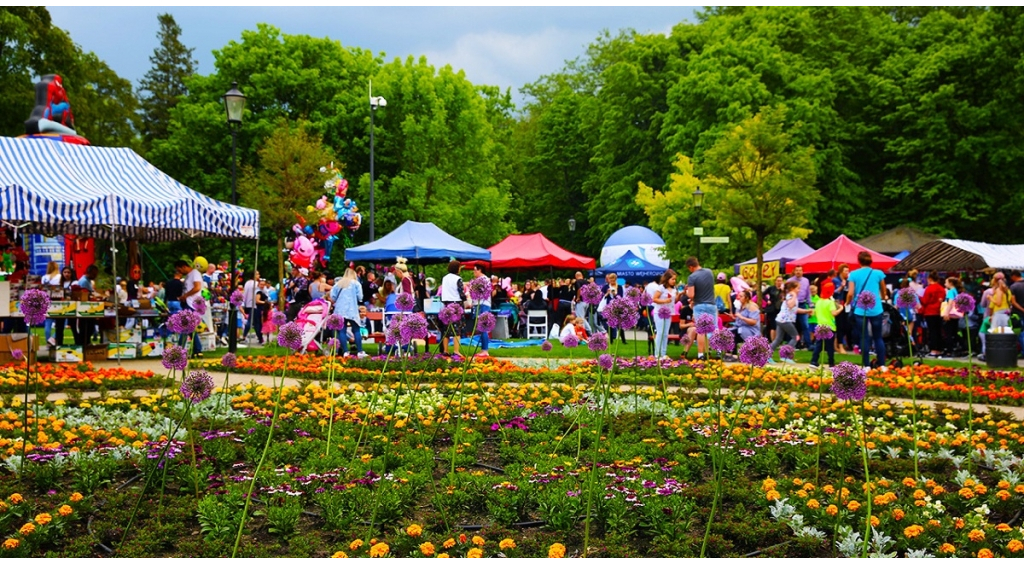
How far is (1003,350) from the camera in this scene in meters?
13.7

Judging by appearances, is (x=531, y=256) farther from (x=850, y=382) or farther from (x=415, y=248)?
(x=850, y=382)

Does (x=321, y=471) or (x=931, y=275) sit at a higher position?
(x=931, y=275)

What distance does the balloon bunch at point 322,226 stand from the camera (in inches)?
1009

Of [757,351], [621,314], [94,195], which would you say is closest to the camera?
[757,351]

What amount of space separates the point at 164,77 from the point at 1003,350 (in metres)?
57.1

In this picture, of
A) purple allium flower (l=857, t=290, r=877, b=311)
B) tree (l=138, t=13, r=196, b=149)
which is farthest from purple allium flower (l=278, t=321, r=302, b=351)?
tree (l=138, t=13, r=196, b=149)

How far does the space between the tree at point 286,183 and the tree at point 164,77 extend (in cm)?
2855

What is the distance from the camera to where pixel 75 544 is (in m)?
3.65

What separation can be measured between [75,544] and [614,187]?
41.2 m

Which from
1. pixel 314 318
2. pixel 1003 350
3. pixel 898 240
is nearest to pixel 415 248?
pixel 314 318

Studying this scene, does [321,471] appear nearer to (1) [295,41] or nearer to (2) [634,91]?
(1) [295,41]

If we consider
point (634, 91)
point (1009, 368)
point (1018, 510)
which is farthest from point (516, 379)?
point (634, 91)

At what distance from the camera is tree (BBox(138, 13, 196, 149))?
54.5m

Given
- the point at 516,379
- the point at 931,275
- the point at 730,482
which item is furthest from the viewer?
the point at 931,275
